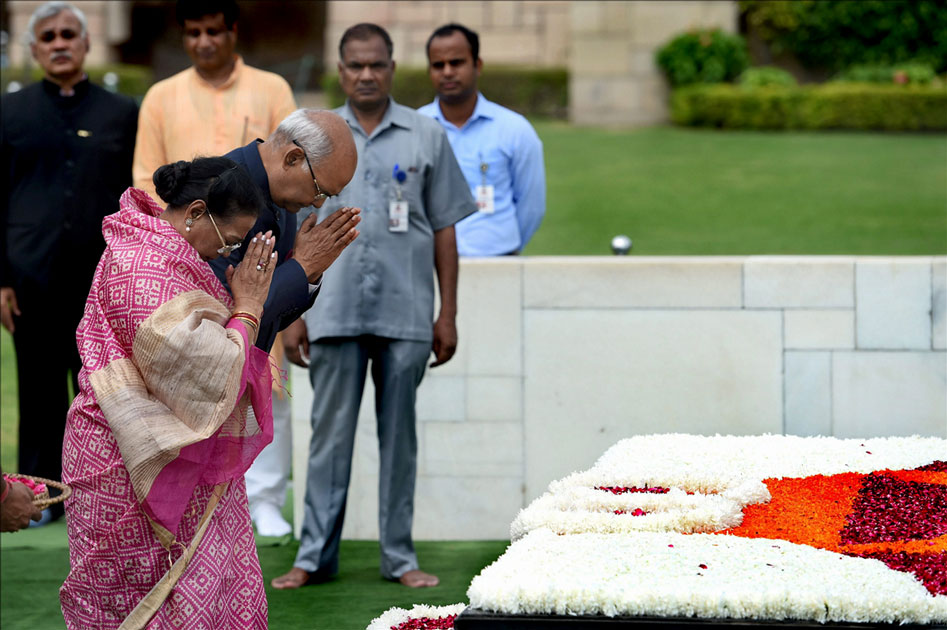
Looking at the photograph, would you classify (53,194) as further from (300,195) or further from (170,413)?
(170,413)

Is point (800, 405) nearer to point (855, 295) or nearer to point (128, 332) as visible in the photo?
point (855, 295)

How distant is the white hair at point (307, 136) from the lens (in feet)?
12.3

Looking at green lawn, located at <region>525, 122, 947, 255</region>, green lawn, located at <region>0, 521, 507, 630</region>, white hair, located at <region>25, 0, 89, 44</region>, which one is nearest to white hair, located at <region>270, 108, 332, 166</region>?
green lawn, located at <region>0, 521, 507, 630</region>

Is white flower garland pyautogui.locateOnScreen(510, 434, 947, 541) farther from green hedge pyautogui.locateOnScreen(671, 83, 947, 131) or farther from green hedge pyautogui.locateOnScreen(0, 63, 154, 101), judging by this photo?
green hedge pyautogui.locateOnScreen(0, 63, 154, 101)

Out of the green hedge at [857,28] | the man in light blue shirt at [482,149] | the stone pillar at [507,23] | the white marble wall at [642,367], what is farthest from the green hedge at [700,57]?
the white marble wall at [642,367]

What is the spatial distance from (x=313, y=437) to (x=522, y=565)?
8.13 ft

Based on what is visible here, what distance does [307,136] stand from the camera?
3760 millimetres

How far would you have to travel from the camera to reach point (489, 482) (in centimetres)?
626

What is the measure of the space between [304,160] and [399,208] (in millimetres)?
1614

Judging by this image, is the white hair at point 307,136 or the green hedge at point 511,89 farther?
the green hedge at point 511,89

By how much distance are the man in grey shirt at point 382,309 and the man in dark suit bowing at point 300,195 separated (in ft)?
4.95

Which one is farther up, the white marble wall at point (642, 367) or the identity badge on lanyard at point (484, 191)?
the identity badge on lanyard at point (484, 191)

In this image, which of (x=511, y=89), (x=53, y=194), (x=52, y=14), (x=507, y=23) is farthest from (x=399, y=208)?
(x=507, y=23)

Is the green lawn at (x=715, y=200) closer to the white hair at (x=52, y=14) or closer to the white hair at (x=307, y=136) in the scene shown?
the white hair at (x=52, y=14)
